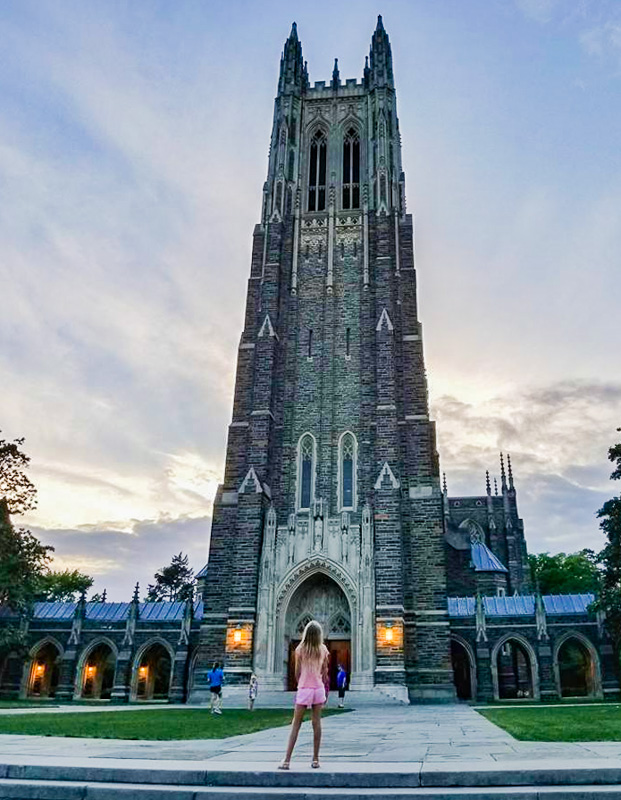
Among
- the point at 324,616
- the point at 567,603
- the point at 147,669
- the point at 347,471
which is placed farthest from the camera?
the point at 147,669

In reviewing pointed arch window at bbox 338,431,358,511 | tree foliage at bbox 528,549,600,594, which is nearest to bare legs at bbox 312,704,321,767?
pointed arch window at bbox 338,431,358,511

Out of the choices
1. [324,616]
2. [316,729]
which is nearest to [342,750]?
[316,729]

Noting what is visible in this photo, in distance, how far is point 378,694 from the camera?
25047 mm

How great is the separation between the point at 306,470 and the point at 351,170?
1786 cm

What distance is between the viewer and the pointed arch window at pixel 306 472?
101ft

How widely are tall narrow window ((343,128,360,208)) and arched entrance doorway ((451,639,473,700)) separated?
24167 millimetres

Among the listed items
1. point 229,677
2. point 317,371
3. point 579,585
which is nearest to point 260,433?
point 317,371

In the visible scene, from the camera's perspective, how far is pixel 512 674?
41.3 metres

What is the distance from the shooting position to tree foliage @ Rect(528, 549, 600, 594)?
5494 centimetres

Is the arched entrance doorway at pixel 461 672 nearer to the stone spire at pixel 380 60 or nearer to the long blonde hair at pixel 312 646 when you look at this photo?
the long blonde hair at pixel 312 646

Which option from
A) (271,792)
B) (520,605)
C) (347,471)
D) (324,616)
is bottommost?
(271,792)

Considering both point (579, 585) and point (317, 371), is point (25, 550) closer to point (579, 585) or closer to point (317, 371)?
point (317, 371)

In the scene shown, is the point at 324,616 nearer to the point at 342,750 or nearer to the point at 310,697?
the point at 342,750

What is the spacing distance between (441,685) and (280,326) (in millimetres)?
17747
